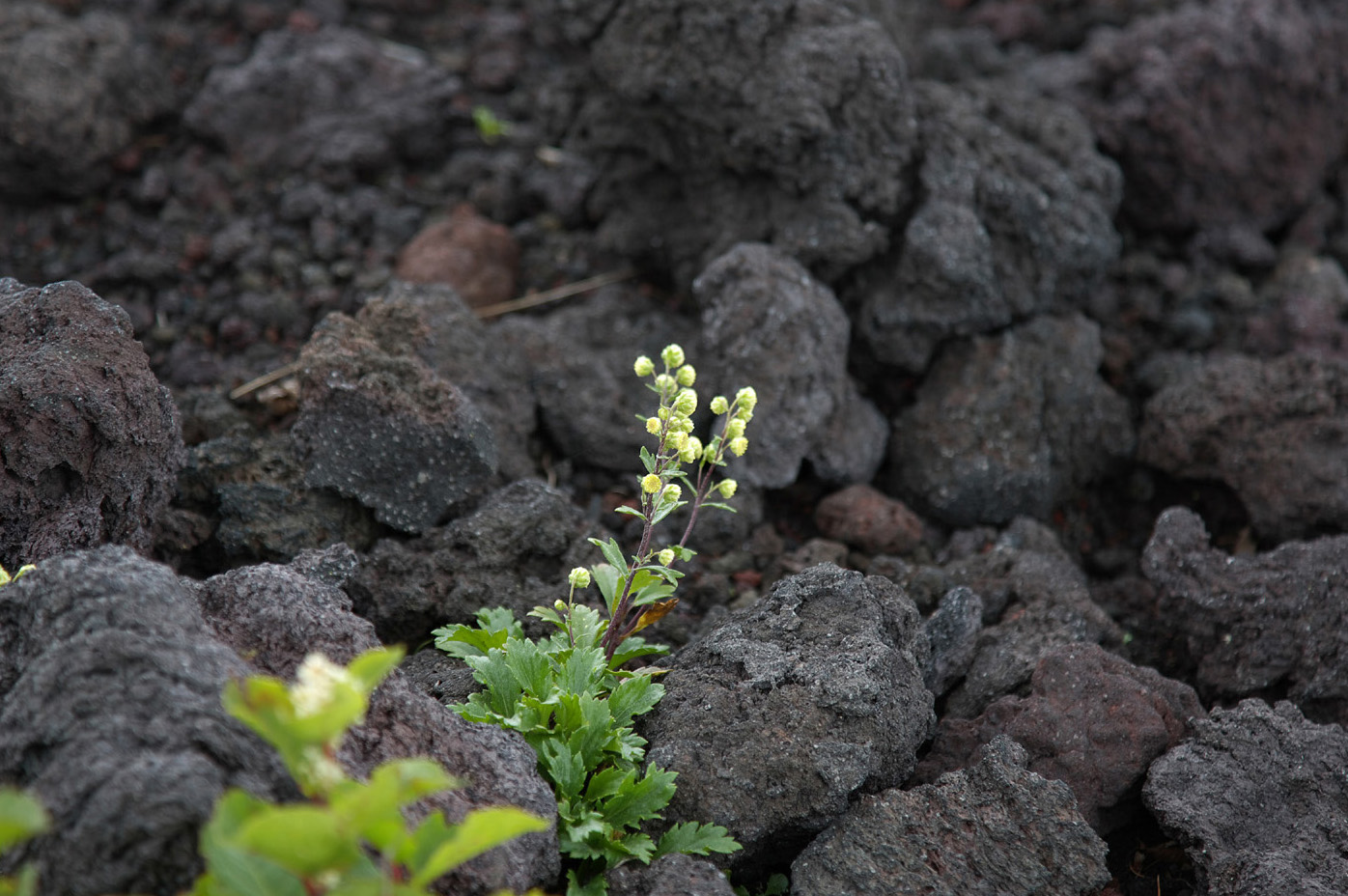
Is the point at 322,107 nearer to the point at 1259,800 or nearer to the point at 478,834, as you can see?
the point at 478,834

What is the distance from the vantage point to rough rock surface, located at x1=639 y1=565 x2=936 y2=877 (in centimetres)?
326

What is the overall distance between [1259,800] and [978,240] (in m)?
2.72

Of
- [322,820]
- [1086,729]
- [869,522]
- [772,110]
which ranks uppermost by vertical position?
[772,110]

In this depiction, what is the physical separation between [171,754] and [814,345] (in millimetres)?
3244

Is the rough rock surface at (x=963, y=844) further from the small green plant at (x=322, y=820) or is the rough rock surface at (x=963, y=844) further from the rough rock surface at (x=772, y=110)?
the rough rock surface at (x=772, y=110)

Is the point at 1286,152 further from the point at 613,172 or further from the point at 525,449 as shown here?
the point at 525,449

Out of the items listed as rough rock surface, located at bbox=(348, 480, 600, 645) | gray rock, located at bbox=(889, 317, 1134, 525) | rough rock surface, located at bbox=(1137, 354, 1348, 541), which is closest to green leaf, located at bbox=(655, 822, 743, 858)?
rough rock surface, located at bbox=(348, 480, 600, 645)

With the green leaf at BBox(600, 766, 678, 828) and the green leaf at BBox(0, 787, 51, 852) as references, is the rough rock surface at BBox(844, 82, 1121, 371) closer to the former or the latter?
the green leaf at BBox(600, 766, 678, 828)

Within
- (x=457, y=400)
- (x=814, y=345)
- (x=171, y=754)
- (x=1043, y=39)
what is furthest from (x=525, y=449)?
(x=1043, y=39)

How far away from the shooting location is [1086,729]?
11.8 ft

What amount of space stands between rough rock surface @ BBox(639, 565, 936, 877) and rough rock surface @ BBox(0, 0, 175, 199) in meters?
4.32

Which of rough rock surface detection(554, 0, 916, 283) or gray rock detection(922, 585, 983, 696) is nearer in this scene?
gray rock detection(922, 585, 983, 696)

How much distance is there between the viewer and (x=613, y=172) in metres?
5.80

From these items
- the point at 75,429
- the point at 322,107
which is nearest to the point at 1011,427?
the point at 75,429
